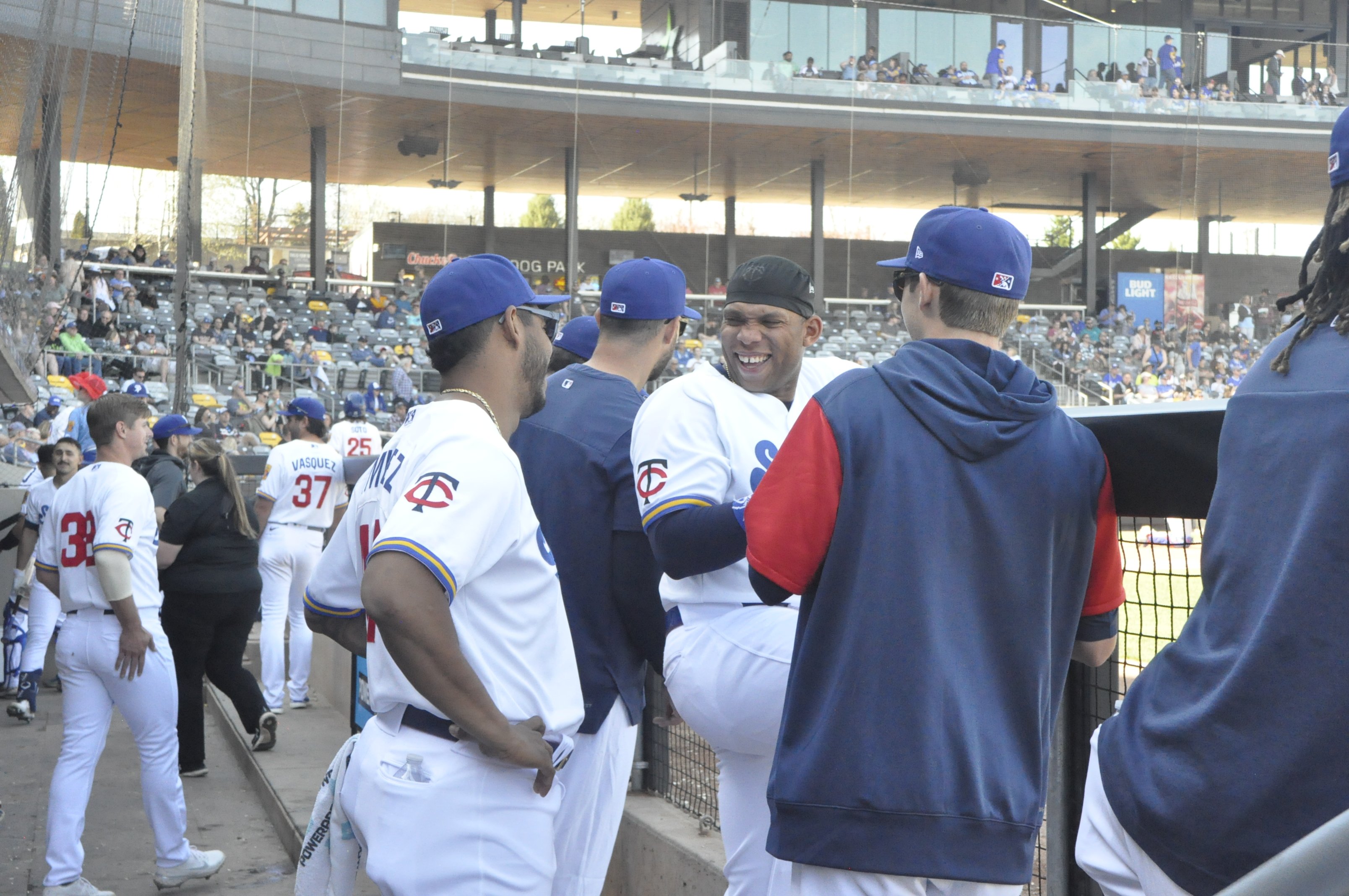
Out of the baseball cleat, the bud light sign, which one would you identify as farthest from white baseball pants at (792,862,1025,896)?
the bud light sign

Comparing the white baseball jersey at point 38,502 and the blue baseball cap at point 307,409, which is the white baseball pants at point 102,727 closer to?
the white baseball jersey at point 38,502

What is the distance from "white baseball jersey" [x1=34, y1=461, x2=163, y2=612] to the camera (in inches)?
165

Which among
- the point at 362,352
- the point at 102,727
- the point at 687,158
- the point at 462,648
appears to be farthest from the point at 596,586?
the point at 687,158

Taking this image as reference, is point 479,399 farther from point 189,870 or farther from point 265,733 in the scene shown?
point 265,733

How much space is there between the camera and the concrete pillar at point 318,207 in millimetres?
28047

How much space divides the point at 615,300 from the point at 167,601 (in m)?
3.80

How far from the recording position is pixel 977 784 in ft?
5.36

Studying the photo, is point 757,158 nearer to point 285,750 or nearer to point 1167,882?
point 285,750

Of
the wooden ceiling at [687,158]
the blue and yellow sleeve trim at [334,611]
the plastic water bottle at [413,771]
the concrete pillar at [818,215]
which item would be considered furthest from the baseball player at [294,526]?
the concrete pillar at [818,215]

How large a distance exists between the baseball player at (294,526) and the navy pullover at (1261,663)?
6.34m

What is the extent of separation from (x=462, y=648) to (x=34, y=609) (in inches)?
249

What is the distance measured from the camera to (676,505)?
2178 mm

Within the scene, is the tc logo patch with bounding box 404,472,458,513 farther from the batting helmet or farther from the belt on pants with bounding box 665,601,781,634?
the batting helmet

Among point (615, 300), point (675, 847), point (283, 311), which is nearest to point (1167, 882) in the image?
point (615, 300)
